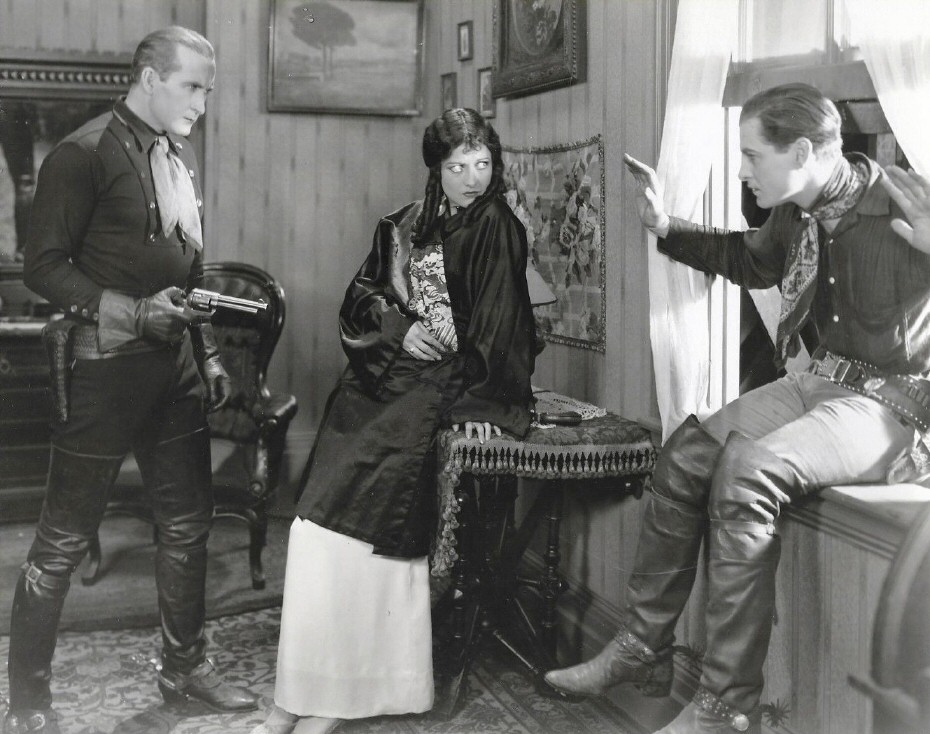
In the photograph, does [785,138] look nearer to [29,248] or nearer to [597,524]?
[597,524]

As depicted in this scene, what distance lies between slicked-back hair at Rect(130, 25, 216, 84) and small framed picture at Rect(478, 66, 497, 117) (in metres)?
1.51

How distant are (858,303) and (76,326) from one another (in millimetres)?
1894

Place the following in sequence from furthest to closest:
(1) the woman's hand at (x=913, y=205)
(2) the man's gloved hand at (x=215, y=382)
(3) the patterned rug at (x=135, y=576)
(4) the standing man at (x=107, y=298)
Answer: (3) the patterned rug at (x=135, y=576) → (2) the man's gloved hand at (x=215, y=382) → (4) the standing man at (x=107, y=298) → (1) the woman's hand at (x=913, y=205)

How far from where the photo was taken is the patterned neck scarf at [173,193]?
274 centimetres

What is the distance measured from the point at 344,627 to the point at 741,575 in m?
1.13

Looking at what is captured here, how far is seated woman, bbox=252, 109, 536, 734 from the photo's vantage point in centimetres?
275

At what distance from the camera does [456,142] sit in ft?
8.87

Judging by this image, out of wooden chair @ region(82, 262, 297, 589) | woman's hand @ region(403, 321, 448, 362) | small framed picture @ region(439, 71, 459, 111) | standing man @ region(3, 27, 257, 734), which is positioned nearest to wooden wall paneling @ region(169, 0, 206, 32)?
small framed picture @ region(439, 71, 459, 111)

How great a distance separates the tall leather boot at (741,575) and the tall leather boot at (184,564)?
57.8 inches

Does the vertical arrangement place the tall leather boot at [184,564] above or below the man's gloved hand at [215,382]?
below

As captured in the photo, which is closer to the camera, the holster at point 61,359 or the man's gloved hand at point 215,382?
the holster at point 61,359

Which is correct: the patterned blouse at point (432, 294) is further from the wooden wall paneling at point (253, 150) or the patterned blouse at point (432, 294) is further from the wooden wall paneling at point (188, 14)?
the wooden wall paneling at point (188, 14)

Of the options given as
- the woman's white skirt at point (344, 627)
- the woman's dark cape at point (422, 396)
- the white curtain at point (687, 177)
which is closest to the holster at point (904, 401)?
the white curtain at point (687, 177)

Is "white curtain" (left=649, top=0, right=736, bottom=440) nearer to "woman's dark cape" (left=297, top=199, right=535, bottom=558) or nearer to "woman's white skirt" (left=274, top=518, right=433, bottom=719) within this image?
"woman's dark cape" (left=297, top=199, right=535, bottom=558)
